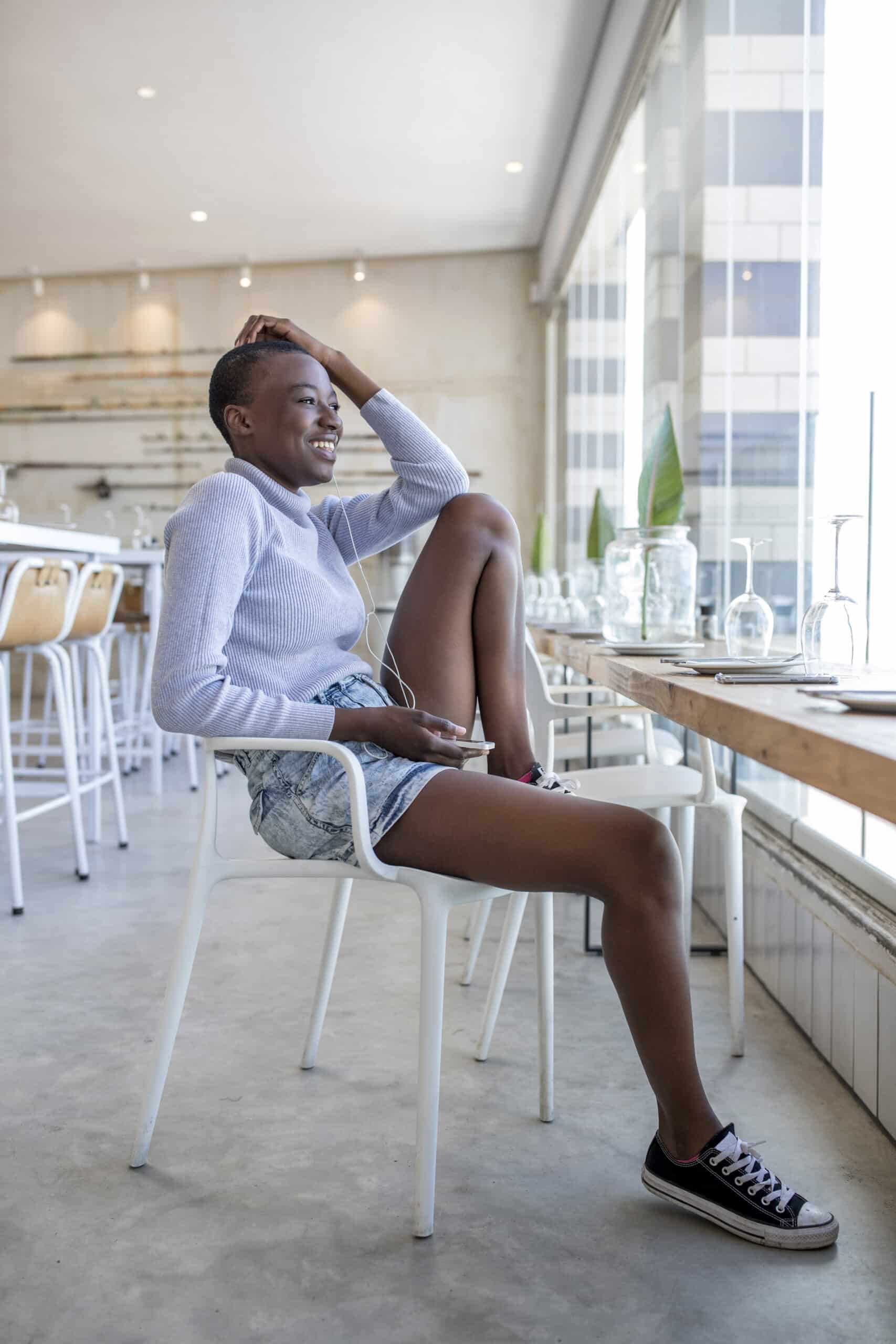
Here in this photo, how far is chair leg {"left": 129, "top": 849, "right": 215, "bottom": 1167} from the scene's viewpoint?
57.6 inches

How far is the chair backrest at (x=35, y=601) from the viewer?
112 inches

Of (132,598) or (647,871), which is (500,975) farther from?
(132,598)

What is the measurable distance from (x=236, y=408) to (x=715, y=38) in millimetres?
2182

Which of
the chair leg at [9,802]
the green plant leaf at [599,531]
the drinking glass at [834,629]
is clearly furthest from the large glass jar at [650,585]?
the chair leg at [9,802]

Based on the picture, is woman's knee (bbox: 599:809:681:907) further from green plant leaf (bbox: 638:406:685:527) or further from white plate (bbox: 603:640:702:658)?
green plant leaf (bbox: 638:406:685:527)

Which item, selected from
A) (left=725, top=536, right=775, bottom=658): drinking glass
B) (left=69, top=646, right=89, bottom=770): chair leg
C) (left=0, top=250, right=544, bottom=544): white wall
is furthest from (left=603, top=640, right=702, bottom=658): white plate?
(left=0, top=250, right=544, bottom=544): white wall

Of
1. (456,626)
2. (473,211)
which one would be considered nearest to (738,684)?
(456,626)

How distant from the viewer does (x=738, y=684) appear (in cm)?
129

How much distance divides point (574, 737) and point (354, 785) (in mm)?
1434

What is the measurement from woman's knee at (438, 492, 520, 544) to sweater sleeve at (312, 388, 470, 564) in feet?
0.37

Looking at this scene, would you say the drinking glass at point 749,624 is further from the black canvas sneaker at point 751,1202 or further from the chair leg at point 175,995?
the chair leg at point 175,995

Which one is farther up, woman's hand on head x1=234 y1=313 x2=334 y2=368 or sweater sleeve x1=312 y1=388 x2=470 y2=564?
woman's hand on head x1=234 y1=313 x2=334 y2=368

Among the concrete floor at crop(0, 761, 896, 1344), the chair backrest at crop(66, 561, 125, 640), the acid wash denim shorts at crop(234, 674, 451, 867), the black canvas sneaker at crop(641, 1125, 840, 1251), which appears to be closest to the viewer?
the concrete floor at crop(0, 761, 896, 1344)

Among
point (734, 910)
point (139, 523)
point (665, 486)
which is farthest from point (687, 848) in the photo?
point (139, 523)
